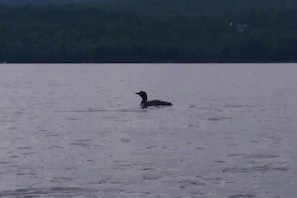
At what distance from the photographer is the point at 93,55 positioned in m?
167

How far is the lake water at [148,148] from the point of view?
30.2 metres

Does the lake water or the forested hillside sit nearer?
the lake water

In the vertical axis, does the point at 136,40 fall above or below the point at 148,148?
above

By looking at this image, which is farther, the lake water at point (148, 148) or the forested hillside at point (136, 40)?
the forested hillside at point (136, 40)

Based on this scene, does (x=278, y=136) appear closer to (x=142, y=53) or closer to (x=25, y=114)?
(x=25, y=114)

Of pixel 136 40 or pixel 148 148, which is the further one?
pixel 136 40

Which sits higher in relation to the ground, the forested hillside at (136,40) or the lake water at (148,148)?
the forested hillside at (136,40)

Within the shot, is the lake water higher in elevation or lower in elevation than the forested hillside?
lower

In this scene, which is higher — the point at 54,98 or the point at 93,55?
the point at 93,55

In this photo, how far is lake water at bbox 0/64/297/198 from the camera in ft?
99.2

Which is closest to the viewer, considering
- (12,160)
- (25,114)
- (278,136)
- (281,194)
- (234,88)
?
(281,194)

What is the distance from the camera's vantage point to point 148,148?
38281mm

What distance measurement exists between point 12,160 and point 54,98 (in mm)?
35539

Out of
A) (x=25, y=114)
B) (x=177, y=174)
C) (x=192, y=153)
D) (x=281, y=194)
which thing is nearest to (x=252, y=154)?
(x=192, y=153)
